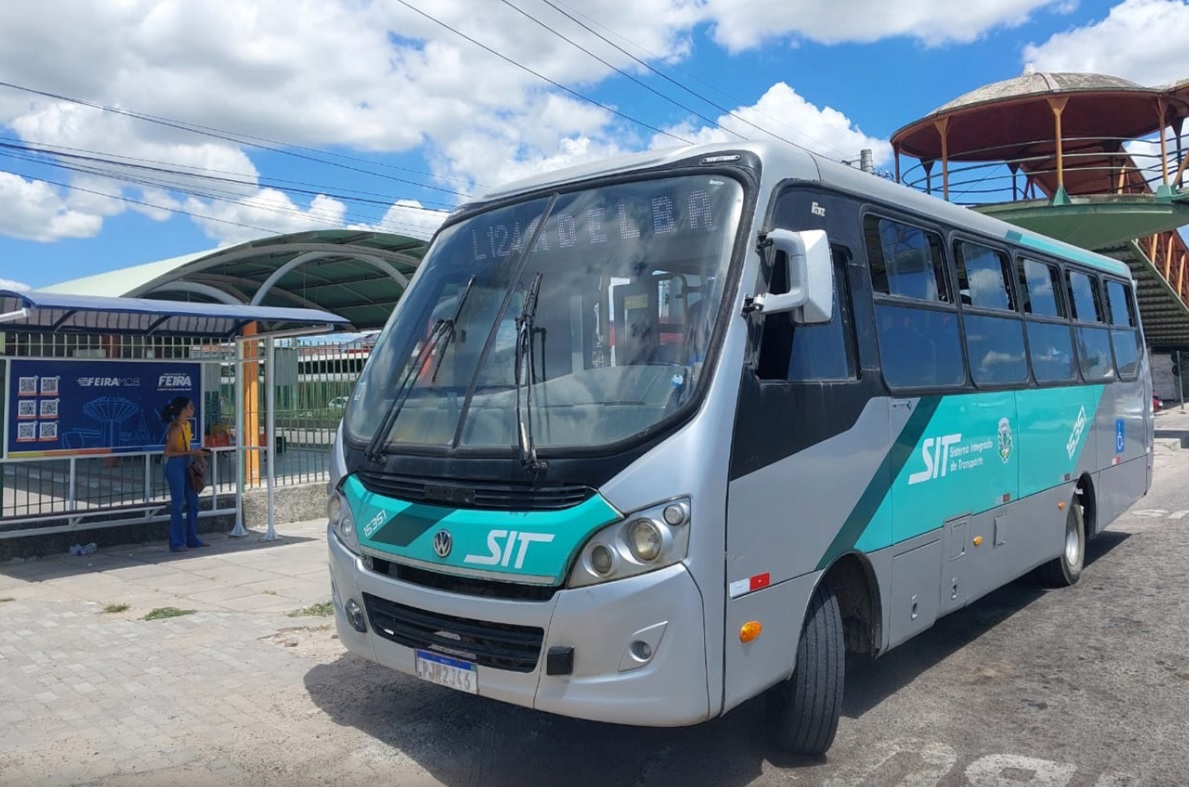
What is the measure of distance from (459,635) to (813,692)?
171 cm

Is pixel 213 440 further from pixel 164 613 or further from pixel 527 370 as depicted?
pixel 527 370

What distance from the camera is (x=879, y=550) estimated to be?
202 inches

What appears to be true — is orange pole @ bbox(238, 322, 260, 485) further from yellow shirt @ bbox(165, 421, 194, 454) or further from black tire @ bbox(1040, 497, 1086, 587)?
black tire @ bbox(1040, 497, 1086, 587)

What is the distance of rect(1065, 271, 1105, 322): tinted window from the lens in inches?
343

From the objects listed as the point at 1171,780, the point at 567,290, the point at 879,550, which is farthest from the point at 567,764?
the point at 1171,780

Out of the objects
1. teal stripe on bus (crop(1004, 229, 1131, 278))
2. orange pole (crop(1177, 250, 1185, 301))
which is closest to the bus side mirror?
teal stripe on bus (crop(1004, 229, 1131, 278))

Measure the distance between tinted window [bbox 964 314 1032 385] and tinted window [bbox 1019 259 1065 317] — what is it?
13.8 inches

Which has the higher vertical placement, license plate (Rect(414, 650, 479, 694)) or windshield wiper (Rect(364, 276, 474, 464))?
windshield wiper (Rect(364, 276, 474, 464))

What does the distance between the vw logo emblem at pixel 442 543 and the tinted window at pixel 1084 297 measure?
673cm

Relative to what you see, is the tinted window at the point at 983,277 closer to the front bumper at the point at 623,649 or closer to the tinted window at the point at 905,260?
the tinted window at the point at 905,260

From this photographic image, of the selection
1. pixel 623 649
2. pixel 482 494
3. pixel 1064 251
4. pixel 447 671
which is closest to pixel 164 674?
pixel 447 671

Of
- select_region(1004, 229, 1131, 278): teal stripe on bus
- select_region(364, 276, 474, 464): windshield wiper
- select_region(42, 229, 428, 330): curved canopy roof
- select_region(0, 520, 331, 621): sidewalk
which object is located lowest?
select_region(0, 520, 331, 621): sidewalk

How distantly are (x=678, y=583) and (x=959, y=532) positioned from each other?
119 inches

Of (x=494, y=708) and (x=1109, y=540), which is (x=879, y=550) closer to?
(x=494, y=708)
